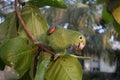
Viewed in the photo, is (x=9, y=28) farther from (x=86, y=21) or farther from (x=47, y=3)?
(x=86, y=21)

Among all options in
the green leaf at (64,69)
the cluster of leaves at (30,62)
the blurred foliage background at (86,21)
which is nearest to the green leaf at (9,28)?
the cluster of leaves at (30,62)

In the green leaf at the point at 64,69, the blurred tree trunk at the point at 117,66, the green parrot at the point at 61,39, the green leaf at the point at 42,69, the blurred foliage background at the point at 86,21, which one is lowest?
the blurred tree trunk at the point at 117,66

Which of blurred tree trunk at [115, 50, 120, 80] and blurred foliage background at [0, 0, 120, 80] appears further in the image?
blurred tree trunk at [115, 50, 120, 80]

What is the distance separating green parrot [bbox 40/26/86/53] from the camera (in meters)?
0.51

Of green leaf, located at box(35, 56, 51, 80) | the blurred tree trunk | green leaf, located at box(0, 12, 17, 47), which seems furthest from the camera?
the blurred tree trunk

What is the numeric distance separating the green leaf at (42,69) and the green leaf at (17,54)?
5cm

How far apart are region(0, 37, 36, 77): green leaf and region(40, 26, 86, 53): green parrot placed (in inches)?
1.3

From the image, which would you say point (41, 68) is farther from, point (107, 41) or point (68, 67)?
point (107, 41)

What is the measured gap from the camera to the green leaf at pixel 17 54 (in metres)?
0.52

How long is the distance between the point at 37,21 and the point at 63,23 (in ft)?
22.7

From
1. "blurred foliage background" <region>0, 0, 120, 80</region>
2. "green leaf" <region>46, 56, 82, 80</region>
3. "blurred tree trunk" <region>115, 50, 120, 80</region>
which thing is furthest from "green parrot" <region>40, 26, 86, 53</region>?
"blurred tree trunk" <region>115, 50, 120, 80</region>

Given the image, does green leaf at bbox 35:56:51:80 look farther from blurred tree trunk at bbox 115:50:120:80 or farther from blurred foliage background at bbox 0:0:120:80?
blurred tree trunk at bbox 115:50:120:80

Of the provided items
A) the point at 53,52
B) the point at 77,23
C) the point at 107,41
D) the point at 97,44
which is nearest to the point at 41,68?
the point at 53,52

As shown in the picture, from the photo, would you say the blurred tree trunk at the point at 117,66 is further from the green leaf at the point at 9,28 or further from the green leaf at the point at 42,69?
the green leaf at the point at 42,69
